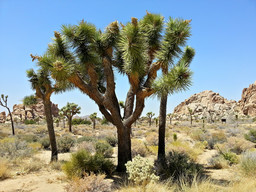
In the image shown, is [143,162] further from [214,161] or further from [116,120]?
[214,161]

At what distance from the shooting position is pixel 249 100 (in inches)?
3615

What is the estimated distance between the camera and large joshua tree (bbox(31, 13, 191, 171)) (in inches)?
257

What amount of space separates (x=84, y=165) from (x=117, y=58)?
4.49 metres

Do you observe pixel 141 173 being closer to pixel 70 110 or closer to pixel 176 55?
pixel 176 55

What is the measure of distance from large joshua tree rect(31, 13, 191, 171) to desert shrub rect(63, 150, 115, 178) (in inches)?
28.0

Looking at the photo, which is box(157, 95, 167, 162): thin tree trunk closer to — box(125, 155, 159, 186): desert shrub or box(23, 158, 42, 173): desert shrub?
box(125, 155, 159, 186): desert shrub

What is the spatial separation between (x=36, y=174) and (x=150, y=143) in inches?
378

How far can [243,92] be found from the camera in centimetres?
10144

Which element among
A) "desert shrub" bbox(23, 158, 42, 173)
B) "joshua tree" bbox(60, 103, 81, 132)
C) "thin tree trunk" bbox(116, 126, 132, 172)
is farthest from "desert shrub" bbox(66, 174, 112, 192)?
"joshua tree" bbox(60, 103, 81, 132)

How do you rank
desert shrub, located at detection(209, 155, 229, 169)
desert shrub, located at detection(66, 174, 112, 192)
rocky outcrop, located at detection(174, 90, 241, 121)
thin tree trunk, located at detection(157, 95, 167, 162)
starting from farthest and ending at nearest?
rocky outcrop, located at detection(174, 90, 241, 121) → thin tree trunk, located at detection(157, 95, 167, 162) → desert shrub, located at detection(209, 155, 229, 169) → desert shrub, located at detection(66, 174, 112, 192)

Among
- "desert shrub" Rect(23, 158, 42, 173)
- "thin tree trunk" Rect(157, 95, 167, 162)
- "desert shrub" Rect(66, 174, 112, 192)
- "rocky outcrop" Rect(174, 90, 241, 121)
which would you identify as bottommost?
"desert shrub" Rect(23, 158, 42, 173)

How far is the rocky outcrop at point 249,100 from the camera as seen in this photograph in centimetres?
8599

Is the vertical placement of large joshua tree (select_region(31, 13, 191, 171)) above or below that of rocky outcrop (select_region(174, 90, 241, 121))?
below

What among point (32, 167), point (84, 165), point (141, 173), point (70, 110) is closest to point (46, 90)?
point (32, 167)
